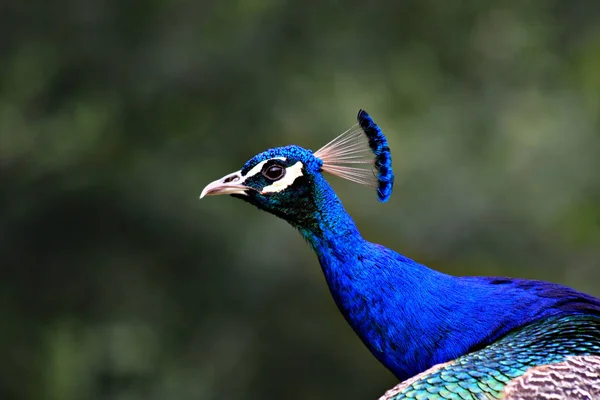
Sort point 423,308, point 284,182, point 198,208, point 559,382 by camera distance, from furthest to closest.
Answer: point 198,208, point 284,182, point 423,308, point 559,382

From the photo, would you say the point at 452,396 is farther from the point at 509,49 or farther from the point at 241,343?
the point at 509,49

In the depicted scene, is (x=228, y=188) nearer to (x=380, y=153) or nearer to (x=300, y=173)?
(x=300, y=173)

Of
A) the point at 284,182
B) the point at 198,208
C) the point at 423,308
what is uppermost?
the point at 198,208

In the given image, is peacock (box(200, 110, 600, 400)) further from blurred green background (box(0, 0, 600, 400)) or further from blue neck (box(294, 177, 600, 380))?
blurred green background (box(0, 0, 600, 400))

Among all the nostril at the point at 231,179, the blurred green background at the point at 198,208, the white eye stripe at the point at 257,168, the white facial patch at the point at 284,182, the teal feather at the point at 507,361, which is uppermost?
the blurred green background at the point at 198,208

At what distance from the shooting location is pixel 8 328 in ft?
15.4

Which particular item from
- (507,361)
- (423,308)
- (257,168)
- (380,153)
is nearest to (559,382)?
(507,361)

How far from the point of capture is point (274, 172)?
2.57 metres

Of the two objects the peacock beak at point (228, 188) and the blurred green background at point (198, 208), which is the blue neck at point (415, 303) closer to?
the peacock beak at point (228, 188)

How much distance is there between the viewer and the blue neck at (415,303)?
2416mm

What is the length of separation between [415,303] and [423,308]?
1.0 inches

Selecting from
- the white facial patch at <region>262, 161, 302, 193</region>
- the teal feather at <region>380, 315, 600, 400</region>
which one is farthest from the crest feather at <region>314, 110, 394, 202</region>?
the teal feather at <region>380, 315, 600, 400</region>

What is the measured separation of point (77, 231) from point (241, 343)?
1.00m

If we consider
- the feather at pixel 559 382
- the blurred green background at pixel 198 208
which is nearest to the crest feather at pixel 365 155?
the feather at pixel 559 382
